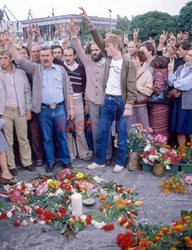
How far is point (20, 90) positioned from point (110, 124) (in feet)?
5.57

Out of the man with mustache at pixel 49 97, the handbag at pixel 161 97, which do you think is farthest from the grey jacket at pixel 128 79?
the man with mustache at pixel 49 97

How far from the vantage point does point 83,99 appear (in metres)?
6.41

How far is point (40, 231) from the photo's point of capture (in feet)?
13.9

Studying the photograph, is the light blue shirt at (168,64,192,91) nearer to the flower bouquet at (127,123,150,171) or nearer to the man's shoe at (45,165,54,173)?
the flower bouquet at (127,123,150,171)

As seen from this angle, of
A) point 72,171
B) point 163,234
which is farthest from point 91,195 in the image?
point 163,234

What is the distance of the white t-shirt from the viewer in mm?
5676

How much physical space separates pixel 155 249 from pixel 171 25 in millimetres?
29105

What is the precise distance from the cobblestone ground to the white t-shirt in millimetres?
1583

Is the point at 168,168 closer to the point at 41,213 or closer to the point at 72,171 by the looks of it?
the point at 72,171

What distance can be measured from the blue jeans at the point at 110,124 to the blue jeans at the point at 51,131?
0.63m

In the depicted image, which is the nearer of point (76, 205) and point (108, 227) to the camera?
point (108, 227)

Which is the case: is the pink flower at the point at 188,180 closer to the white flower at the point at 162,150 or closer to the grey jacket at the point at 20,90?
the white flower at the point at 162,150

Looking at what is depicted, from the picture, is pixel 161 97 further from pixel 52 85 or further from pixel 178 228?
pixel 178 228

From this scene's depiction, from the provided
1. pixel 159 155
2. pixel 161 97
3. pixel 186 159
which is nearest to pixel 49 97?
pixel 161 97
